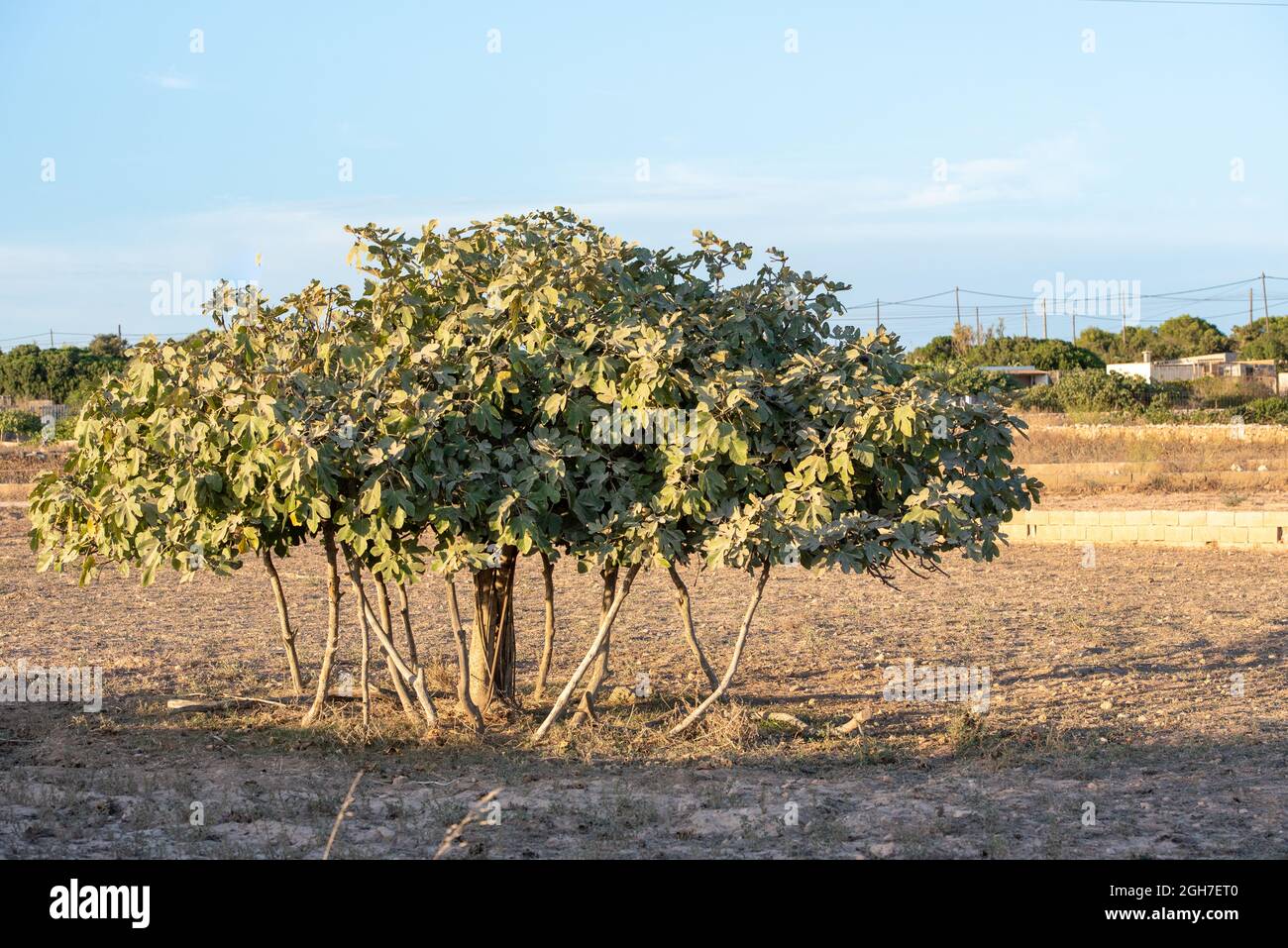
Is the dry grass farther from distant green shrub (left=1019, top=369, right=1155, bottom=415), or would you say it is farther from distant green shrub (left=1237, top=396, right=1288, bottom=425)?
distant green shrub (left=1019, top=369, right=1155, bottom=415)

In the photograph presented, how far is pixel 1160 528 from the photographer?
1898 cm

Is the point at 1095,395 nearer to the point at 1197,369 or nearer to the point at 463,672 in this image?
the point at 1197,369

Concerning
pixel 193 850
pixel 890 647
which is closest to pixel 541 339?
pixel 193 850

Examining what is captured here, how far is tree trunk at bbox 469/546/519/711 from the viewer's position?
27.3ft

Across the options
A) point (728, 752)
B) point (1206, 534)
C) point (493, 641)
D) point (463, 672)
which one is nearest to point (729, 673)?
point (728, 752)

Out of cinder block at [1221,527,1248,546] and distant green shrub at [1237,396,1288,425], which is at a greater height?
distant green shrub at [1237,396,1288,425]

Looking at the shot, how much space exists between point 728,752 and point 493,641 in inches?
70.5

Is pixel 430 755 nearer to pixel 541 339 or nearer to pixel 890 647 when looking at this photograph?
pixel 541 339

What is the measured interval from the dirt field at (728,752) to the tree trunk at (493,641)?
1.24ft

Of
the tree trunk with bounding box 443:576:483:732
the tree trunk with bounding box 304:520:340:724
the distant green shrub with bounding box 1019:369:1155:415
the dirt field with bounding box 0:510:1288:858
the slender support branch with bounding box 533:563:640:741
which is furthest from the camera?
the distant green shrub with bounding box 1019:369:1155:415

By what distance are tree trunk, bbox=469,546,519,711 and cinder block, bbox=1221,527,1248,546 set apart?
522 inches

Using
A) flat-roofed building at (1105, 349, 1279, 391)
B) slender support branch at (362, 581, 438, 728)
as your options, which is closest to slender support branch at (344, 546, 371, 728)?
slender support branch at (362, 581, 438, 728)

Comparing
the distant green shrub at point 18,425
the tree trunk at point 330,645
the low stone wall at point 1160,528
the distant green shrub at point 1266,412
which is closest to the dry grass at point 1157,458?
the distant green shrub at point 1266,412

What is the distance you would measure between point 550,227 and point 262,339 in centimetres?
180
